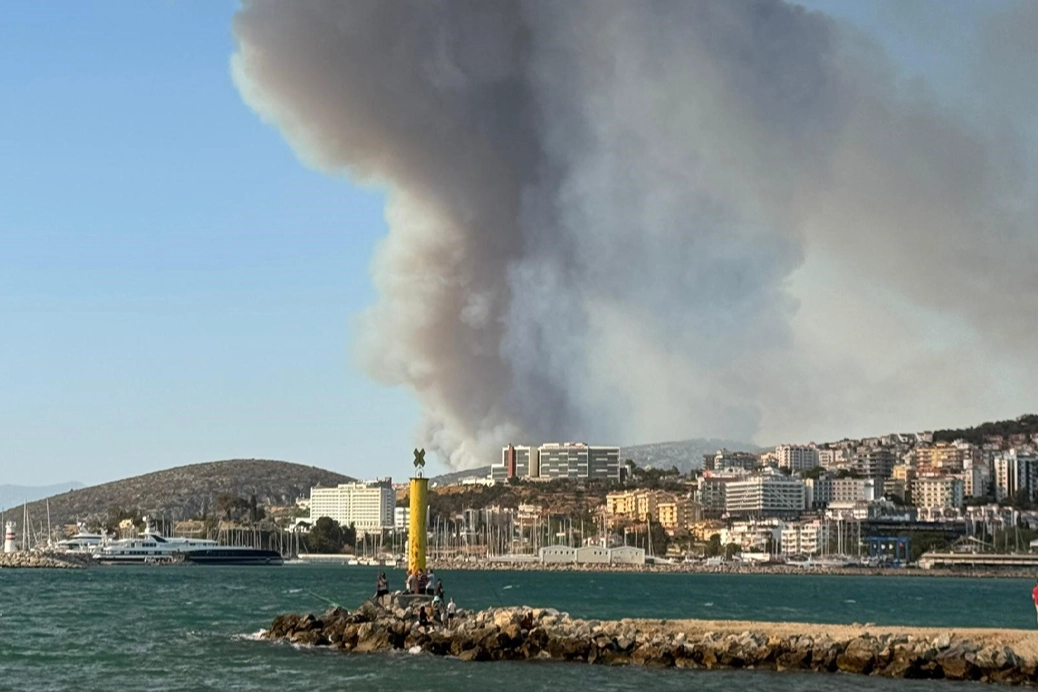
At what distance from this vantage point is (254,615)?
1821 inches

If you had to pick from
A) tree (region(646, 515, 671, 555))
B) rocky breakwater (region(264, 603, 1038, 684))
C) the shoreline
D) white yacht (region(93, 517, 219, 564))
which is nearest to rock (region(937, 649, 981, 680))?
rocky breakwater (region(264, 603, 1038, 684))

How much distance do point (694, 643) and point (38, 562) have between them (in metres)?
113

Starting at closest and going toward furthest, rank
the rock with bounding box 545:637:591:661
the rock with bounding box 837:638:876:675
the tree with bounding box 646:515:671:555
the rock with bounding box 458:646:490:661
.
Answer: the rock with bounding box 837:638:876:675 < the rock with bounding box 458:646:490:661 < the rock with bounding box 545:637:591:661 < the tree with bounding box 646:515:671:555

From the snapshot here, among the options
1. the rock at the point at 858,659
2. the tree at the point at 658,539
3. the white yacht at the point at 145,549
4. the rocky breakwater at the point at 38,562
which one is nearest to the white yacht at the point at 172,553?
the white yacht at the point at 145,549

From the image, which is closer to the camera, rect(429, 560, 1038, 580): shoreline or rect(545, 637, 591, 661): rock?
rect(545, 637, 591, 661): rock

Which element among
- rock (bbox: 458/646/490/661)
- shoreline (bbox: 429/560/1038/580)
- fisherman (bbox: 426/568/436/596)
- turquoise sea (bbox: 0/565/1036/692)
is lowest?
shoreline (bbox: 429/560/1038/580)

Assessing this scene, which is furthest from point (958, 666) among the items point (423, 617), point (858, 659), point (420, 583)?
point (420, 583)

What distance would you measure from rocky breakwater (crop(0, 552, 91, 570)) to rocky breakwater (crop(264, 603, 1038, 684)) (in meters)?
99.9

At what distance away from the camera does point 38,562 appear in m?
132

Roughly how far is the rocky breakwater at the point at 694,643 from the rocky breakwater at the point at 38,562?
99862mm

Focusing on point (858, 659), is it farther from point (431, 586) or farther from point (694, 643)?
point (431, 586)

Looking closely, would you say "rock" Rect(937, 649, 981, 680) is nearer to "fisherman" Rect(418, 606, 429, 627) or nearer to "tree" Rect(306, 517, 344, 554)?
"fisherman" Rect(418, 606, 429, 627)

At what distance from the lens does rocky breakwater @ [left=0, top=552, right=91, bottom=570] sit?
423ft

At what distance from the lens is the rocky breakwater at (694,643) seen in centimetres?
2767
